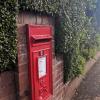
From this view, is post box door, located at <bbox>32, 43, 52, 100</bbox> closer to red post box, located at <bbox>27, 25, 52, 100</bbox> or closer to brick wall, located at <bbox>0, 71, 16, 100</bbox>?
red post box, located at <bbox>27, 25, 52, 100</bbox>

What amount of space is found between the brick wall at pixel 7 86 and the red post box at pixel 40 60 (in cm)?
29

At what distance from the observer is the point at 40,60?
9.97 ft

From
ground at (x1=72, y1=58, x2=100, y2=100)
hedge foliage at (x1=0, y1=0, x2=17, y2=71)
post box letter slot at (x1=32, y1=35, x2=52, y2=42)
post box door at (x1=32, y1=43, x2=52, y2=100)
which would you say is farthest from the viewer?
ground at (x1=72, y1=58, x2=100, y2=100)

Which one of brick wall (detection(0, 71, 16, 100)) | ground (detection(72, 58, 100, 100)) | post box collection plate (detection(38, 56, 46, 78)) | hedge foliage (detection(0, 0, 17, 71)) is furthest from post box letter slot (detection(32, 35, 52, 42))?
ground (detection(72, 58, 100, 100))

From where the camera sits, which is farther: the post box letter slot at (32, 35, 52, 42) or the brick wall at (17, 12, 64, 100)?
the post box letter slot at (32, 35, 52, 42)

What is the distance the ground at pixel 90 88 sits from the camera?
5320 millimetres

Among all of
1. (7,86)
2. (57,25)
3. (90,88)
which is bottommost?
(90,88)

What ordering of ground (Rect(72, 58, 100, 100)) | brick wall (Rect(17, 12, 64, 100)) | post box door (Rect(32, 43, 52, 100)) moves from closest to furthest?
brick wall (Rect(17, 12, 64, 100)), post box door (Rect(32, 43, 52, 100)), ground (Rect(72, 58, 100, 100))

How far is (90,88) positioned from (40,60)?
3.20 metres

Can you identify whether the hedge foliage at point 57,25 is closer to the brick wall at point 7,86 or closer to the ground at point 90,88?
the brick wall at point 7,86

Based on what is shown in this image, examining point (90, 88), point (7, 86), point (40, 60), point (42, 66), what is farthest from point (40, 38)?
point (90, 88)

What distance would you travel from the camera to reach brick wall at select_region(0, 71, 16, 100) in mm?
2478

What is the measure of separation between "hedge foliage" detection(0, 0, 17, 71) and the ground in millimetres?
3050

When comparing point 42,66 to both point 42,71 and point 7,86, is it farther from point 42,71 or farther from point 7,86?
point 7,86
